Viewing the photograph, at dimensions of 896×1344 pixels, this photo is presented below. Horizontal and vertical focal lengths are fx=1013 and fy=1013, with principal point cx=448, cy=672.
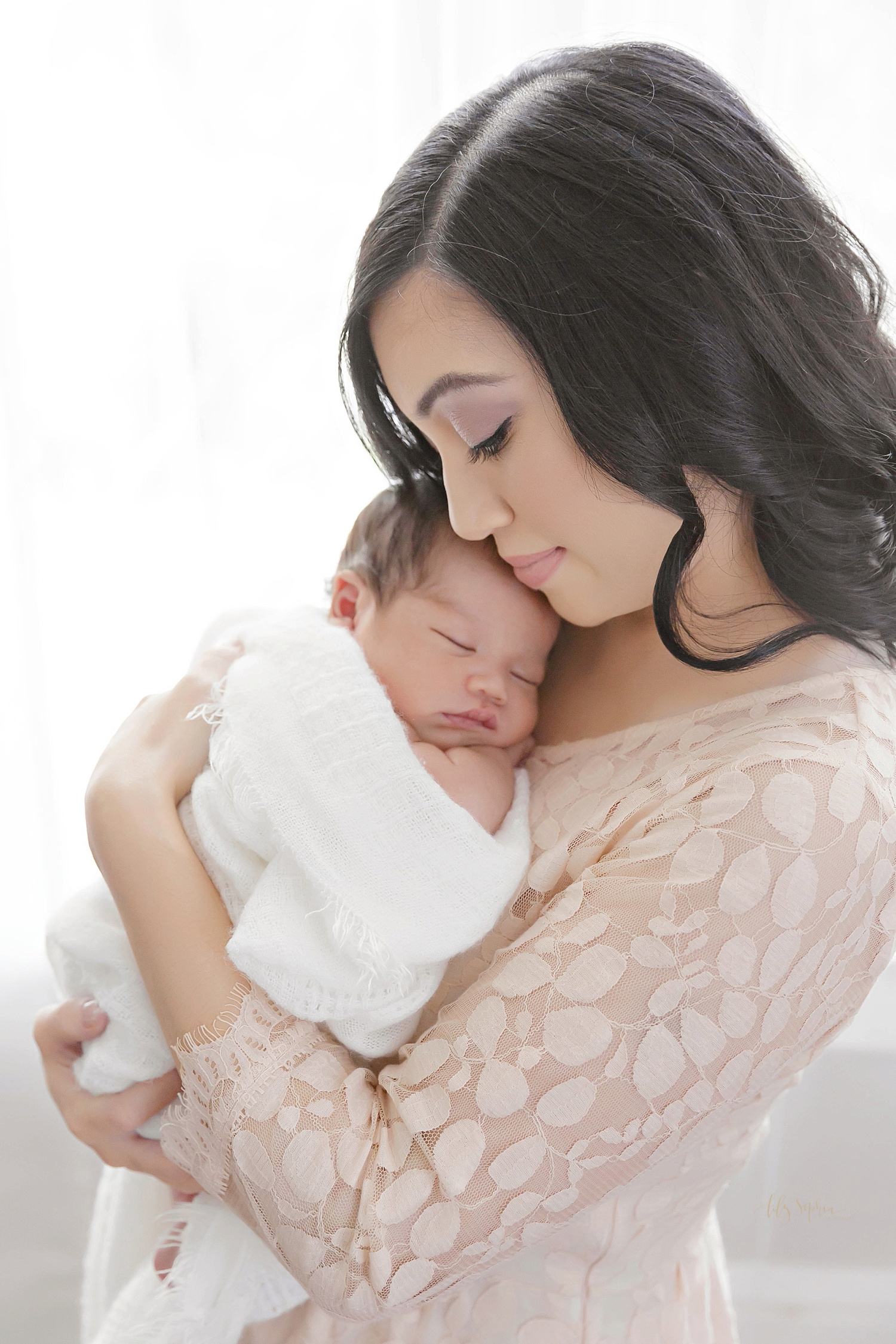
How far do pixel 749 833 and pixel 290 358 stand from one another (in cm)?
133

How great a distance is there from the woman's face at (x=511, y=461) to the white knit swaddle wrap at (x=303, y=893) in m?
0.24

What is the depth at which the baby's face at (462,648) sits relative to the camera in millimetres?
1236

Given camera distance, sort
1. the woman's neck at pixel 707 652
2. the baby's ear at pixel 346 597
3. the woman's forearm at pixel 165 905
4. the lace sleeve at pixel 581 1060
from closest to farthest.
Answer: the lace sleeve at pixel 581 1060 < the woman's forearm at pixel 165 905 < the woman's neck at pixel 707 652 < the baby's ear at pixel 346 597

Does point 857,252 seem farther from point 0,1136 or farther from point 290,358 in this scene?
point 0,1136

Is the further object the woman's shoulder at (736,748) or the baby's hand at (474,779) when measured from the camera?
the baby's hand at (474,779)

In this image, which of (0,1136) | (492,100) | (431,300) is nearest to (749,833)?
(431,300)

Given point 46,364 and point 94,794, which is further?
point 46,364

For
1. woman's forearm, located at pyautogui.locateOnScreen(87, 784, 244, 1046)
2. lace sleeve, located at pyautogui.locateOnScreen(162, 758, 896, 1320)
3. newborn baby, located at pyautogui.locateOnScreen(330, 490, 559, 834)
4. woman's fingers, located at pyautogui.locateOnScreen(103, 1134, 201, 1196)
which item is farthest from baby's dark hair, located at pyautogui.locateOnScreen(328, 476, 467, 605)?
woman's fingers, located at pyautogui.locateOnScreen(103, 1134, 201, 1196)

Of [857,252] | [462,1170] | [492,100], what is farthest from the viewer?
[857,252]

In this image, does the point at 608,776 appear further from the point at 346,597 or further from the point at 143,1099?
the point at 143,1099

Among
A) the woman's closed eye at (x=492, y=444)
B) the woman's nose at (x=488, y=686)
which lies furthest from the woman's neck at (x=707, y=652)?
the woman's closed eye at (x=492, y=444)

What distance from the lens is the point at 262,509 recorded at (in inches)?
76.9

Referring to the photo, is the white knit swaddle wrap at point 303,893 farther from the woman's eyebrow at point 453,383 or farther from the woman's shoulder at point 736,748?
the woman's eyebrow at point 453,383

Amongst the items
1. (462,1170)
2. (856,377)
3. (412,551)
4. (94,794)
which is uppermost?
(856,377)
